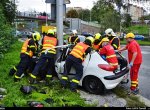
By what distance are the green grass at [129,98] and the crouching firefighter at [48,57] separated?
2039mm

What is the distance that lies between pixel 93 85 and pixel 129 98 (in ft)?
3.42

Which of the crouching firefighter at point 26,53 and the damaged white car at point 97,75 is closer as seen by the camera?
the damaged white car at point 97,75

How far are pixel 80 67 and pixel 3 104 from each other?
108 inches

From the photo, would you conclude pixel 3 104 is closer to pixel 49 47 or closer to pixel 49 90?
pixel 49 90

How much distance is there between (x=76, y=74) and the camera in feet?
33.2

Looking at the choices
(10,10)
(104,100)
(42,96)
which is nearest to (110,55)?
(104,100)

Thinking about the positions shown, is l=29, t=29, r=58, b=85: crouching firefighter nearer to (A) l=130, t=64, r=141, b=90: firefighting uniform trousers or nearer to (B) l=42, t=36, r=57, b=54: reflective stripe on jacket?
(B) l=42, t=36, r=57, b=54: reflective stripe on jacket

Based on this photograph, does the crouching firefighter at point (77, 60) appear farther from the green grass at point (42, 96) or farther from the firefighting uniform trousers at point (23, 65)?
the firefighting uniform trousers at point (23, 65)

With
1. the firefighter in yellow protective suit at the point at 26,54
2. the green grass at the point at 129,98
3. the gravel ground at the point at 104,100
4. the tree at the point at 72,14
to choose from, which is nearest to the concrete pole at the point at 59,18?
the firefighter in yellow protective suit at the point at 26,54

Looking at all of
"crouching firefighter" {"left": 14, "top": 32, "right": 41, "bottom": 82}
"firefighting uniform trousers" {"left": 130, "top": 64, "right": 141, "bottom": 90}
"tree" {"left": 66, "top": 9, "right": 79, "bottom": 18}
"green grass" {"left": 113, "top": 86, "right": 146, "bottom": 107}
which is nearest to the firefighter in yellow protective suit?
"crouching firefighter" {"left": 14, "top": 32, "right": 41, "bottom": 82}

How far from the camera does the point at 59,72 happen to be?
10938mm

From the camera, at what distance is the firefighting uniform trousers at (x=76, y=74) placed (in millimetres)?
9984

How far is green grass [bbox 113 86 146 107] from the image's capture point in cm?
918

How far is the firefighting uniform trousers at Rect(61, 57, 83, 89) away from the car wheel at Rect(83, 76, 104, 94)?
0.95 feet
